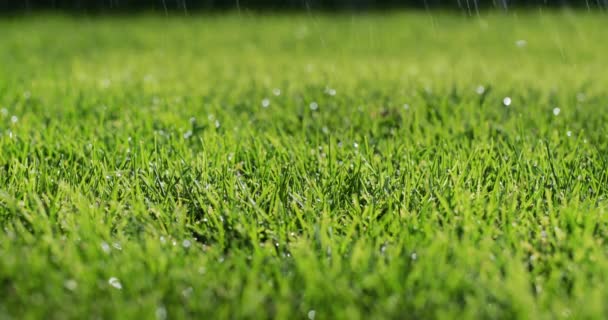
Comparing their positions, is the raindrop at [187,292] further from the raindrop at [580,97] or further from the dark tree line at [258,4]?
the dark tree line at [258,4]

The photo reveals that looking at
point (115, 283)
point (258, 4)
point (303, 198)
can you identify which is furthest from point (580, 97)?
point (258, 4)

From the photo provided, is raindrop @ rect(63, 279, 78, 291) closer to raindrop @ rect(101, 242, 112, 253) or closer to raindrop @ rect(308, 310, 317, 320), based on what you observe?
raindrop @ rect(101, 242, 112, 253)

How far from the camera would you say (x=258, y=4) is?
→ 36.8ft

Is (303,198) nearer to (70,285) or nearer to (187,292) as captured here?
(187,292)

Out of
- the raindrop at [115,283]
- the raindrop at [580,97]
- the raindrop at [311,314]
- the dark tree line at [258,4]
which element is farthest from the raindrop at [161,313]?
the dark tree line at [258,4]

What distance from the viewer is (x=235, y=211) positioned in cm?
167

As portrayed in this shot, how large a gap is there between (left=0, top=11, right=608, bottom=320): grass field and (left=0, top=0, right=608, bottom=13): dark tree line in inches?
273

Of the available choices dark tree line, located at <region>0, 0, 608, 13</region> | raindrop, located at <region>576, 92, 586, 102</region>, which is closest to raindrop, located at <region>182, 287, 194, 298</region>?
raindrop, located at <region>576, 92, 586, 102</region>

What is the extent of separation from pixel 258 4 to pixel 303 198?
32.2 feet

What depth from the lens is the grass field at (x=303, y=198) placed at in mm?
1278

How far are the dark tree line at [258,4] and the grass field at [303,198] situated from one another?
6.94m

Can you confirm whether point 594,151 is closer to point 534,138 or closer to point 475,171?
point 534,138

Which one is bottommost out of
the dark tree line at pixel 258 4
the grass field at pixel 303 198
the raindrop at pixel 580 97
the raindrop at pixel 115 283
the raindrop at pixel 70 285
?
the dark tree line at pixel 258 4

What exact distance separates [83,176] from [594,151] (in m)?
1.60
